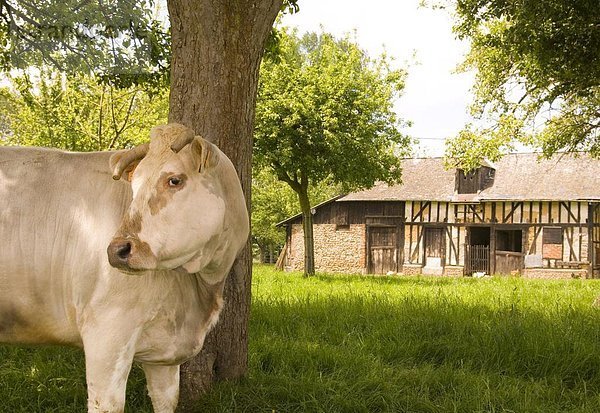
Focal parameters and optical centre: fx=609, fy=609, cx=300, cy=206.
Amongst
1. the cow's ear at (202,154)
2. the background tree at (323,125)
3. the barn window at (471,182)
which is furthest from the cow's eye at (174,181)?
the barn window at (471,182)

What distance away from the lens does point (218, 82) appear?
4449 millimetres

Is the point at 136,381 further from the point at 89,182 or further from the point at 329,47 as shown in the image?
the point at 329,47

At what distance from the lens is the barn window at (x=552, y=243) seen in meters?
28.9

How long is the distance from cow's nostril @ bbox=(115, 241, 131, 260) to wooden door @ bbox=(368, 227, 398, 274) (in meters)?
30.5

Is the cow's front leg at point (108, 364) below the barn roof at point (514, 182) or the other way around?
below

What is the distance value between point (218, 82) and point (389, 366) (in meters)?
3.07

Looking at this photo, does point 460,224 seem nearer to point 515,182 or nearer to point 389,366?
point 515,182

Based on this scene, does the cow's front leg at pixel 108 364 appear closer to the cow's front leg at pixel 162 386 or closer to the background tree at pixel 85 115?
the cow's front leg at pixel 162 386

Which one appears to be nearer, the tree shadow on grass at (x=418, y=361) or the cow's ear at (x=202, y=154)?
the cow's ear at (x=202, y=154)

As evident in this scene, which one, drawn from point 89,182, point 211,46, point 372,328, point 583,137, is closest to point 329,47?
point 583,137

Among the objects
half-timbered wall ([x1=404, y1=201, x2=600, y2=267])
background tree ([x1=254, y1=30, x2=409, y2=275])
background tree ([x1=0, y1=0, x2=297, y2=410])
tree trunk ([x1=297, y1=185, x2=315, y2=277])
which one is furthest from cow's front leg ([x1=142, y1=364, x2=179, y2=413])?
half-timbered wall ([x1=404, y1=201, x2=600, y2=267])

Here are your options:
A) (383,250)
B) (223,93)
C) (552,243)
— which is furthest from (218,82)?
(383,250)

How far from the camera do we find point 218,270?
3131mm

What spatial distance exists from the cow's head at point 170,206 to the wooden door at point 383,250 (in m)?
30.2
